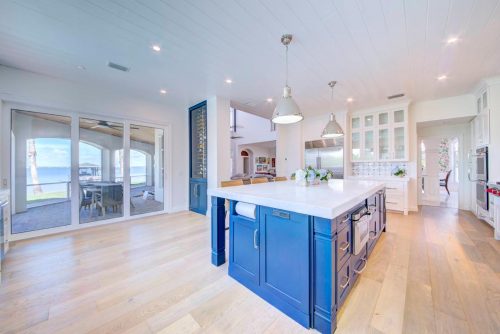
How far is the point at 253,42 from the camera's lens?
243 centimetres

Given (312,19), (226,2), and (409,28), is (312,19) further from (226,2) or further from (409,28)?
(409,28)

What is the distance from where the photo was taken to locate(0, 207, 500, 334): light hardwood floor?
1.43 m

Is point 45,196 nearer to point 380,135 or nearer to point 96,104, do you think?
point 96,104

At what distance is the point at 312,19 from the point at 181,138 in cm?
390

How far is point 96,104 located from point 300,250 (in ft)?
14.7

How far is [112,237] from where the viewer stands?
10.4 ft

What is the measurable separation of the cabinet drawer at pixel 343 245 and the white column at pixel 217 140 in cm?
299

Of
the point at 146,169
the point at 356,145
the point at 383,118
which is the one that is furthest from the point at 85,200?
the point at 383,118

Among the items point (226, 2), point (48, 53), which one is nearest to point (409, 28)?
point (226, 2)

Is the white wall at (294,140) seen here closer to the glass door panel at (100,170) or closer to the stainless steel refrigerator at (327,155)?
the stainless steel refrigerator at (327,155)

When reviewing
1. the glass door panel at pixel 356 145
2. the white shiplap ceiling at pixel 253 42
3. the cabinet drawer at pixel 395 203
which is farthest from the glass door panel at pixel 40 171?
the cabinet drawer at pixel 395 203

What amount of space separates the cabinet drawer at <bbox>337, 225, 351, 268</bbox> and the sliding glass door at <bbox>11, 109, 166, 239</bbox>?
4.27 m

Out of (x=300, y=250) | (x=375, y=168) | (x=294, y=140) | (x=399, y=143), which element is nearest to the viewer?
(x=300, y=250)

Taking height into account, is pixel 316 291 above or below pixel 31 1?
below
